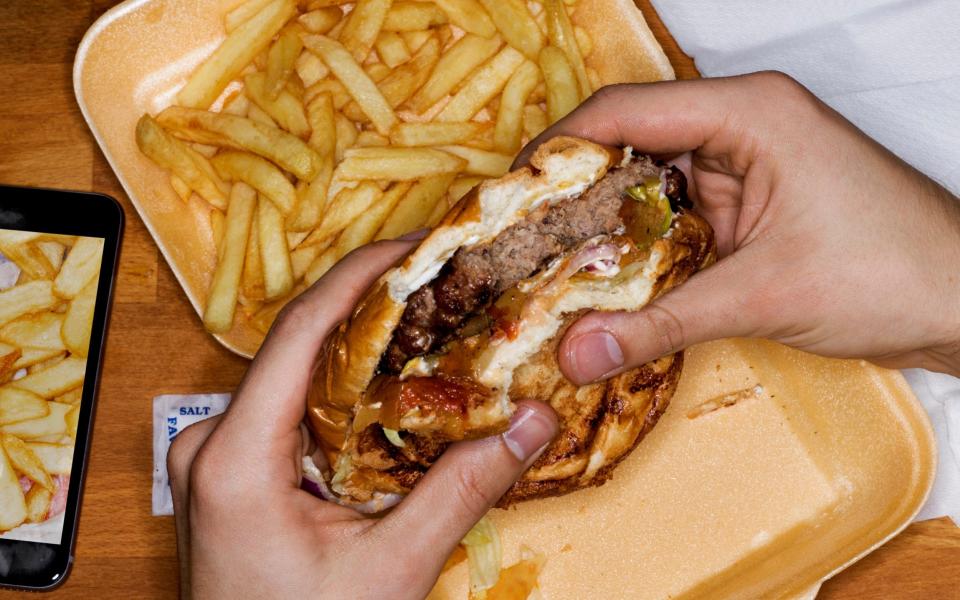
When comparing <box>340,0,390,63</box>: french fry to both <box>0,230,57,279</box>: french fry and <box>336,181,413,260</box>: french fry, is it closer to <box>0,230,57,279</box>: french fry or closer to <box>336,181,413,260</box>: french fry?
<box>336,181,413,260</box>: french fry

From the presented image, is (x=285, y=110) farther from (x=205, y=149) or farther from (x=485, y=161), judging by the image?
(x=485, y=161)

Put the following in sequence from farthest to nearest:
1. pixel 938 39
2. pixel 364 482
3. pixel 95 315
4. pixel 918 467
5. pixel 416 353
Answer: pixel 95 315 → pixel 938 39 → pixel 918 467 → pixel 364 482 → pixel 416 353

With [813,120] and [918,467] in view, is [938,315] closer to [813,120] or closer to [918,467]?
[918,467]

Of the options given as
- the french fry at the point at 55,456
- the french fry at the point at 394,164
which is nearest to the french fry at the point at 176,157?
the french fry at the point at 394,164

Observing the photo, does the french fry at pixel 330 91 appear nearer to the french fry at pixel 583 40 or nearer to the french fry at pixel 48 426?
the french fry at pixel 583 40

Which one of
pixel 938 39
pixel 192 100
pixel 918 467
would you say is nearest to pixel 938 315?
pixel 918 467

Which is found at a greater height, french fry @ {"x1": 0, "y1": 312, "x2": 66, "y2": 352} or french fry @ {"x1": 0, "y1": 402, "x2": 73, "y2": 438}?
french fry @ {"x1": 0, "y1": 312, "x2": 66, "y2": 352}

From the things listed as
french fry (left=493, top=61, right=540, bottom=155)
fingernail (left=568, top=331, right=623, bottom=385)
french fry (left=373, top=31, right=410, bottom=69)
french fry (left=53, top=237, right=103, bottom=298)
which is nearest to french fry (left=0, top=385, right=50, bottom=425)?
french fry (left=53, top=237, right=103, bottom=298)

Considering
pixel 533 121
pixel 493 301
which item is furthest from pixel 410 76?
pixel 493 301
